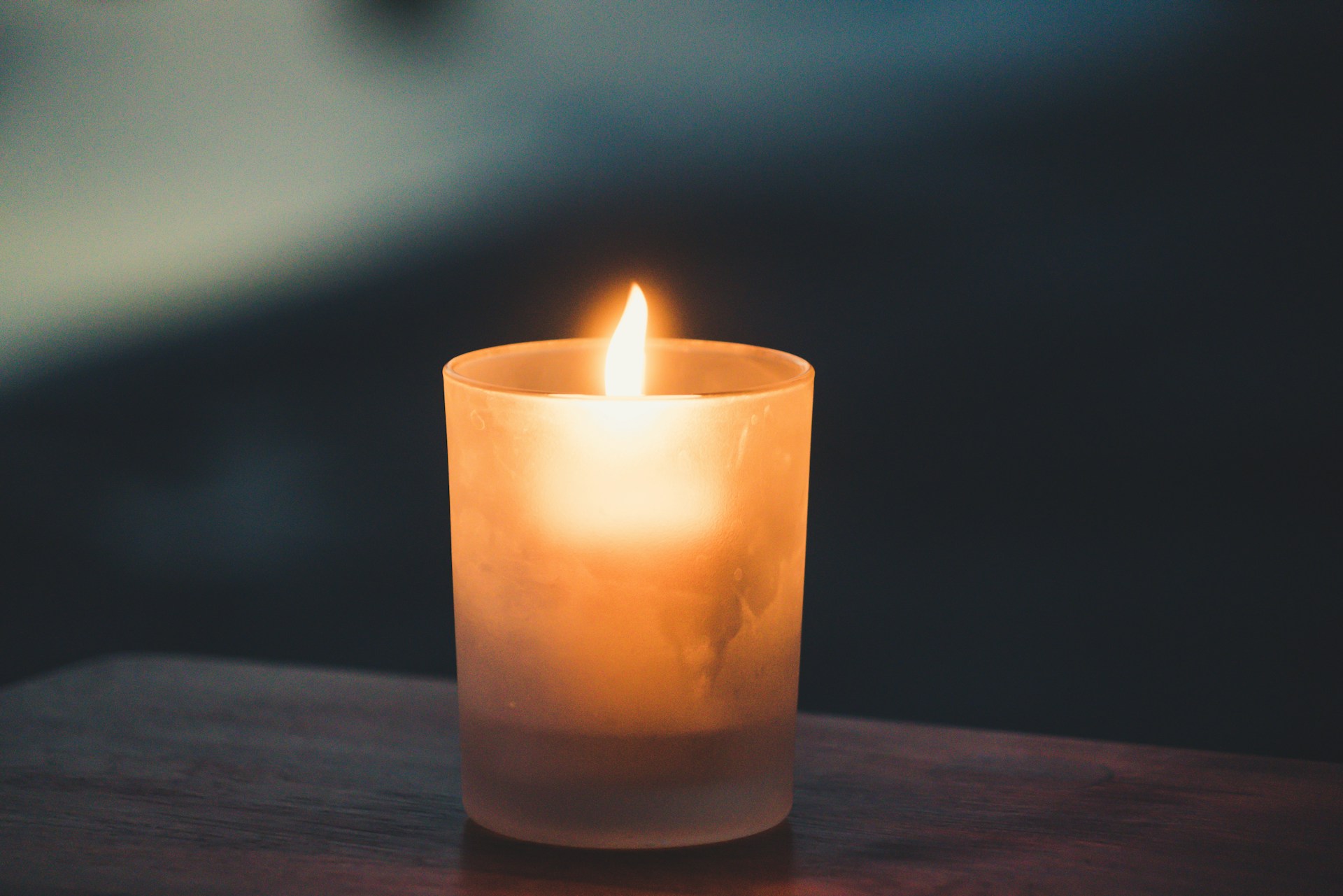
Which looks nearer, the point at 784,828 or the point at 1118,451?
the point at 784,828

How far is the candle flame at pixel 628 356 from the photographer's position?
22.9 inches

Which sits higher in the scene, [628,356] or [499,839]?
[628,356]

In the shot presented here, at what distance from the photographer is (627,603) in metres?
0.52

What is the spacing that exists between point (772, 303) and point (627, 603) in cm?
105

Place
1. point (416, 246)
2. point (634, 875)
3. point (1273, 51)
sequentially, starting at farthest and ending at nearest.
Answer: point (416, 246) → point (1273, 51) → point (634, 875)

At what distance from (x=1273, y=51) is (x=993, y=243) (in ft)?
1.19

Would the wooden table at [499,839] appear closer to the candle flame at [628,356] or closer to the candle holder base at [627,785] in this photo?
the candle holder base at [627,785]

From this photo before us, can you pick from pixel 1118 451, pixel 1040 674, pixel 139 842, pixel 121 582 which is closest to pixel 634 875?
pixel 139 842

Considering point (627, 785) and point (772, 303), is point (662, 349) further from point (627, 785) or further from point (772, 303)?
point (772, 303)

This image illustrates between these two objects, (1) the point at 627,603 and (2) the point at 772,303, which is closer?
(1) the point at 627,603

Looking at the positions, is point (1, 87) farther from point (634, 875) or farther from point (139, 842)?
point (634, 875)

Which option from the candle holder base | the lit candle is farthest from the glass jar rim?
the candle holder base

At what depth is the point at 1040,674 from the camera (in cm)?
138

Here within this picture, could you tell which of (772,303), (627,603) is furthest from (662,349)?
(772,303)
